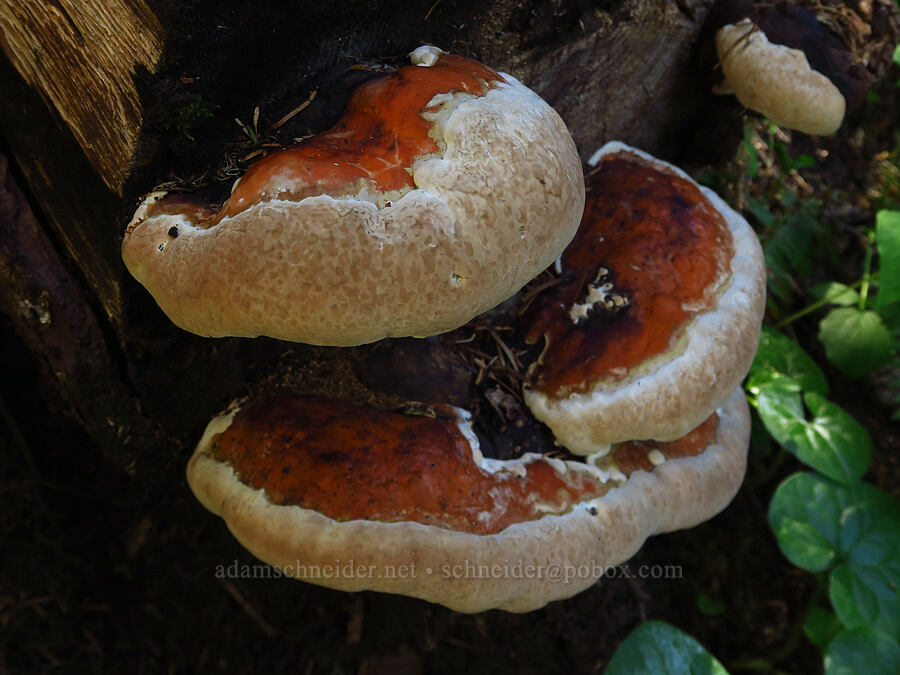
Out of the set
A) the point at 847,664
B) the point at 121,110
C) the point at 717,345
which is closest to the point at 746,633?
the point at 847,664

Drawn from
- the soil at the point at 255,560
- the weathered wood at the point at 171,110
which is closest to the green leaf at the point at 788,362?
the soil at the point at 255,560

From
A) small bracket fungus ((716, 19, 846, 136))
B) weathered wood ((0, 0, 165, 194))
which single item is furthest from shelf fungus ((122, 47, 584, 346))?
small bracket fungus ((716, 19, 846, 136))

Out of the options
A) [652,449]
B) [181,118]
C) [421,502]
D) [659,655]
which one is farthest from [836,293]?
[181,118]

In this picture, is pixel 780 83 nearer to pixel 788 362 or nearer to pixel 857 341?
pixel 788 362

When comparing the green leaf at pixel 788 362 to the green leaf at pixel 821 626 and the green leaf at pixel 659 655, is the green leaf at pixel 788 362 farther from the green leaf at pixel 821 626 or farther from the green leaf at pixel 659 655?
the green leaf at pixel 659 655

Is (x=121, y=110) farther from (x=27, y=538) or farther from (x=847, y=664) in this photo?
(x=847, y=664)

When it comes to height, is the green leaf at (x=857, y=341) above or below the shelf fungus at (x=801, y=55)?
below
